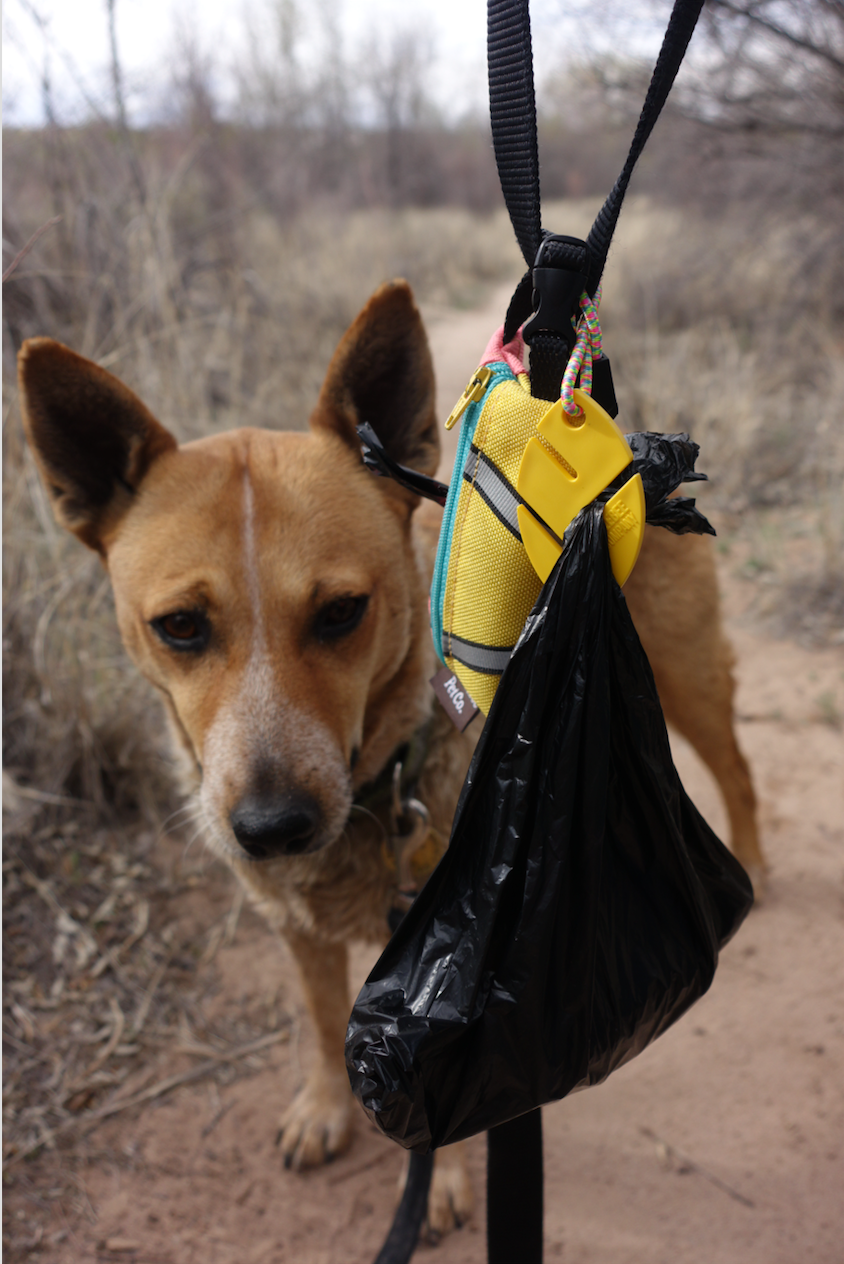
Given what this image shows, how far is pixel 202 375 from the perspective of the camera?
4328mm

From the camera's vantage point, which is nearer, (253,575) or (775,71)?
(253,575)

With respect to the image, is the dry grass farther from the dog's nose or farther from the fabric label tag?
the dog's nose

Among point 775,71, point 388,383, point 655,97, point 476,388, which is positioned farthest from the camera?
point 775,71

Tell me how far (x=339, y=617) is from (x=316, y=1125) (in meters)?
1.45

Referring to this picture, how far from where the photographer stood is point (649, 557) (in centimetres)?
229

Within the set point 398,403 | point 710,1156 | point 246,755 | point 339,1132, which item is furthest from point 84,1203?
point 398,403

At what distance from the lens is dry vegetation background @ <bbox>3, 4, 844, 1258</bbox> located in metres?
2.50

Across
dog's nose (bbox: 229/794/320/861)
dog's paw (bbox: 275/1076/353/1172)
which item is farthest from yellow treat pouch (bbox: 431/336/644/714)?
dog's paw (bbox: 275/1076/353/1172)

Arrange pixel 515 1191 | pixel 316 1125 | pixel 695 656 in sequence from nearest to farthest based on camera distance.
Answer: pixel 515 1191 < pixel 316 1125 < pixel 695 656

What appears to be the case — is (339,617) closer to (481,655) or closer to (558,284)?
(481,655)

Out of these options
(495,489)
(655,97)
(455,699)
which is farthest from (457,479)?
(655,97)

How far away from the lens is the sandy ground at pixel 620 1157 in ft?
6.17

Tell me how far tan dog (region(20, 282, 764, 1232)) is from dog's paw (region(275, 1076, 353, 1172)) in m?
0.31

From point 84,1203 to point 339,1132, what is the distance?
0.65 metres
